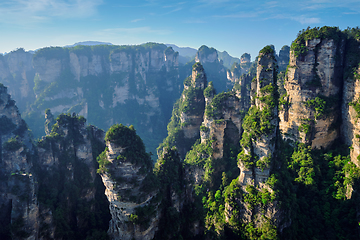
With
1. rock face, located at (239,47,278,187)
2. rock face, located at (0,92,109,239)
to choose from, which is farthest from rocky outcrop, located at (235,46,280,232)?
rock face, located at (0,92,109,239)

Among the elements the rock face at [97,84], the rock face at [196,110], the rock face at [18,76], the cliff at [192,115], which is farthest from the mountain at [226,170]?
the rock face at [18,76]

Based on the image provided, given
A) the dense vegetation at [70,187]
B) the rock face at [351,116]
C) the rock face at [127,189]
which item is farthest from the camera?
the rock face at [351,116]

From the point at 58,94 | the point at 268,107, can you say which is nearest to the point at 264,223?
the point at 268,107

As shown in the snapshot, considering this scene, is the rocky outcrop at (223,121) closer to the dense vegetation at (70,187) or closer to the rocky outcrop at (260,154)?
the rocky outcrop at (260,154)

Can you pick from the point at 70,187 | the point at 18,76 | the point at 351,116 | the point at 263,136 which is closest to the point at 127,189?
the point at 70,187

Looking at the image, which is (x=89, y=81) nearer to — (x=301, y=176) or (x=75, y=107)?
(x=75, y=107)

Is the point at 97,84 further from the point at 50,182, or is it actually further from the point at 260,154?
the point at 260,154
